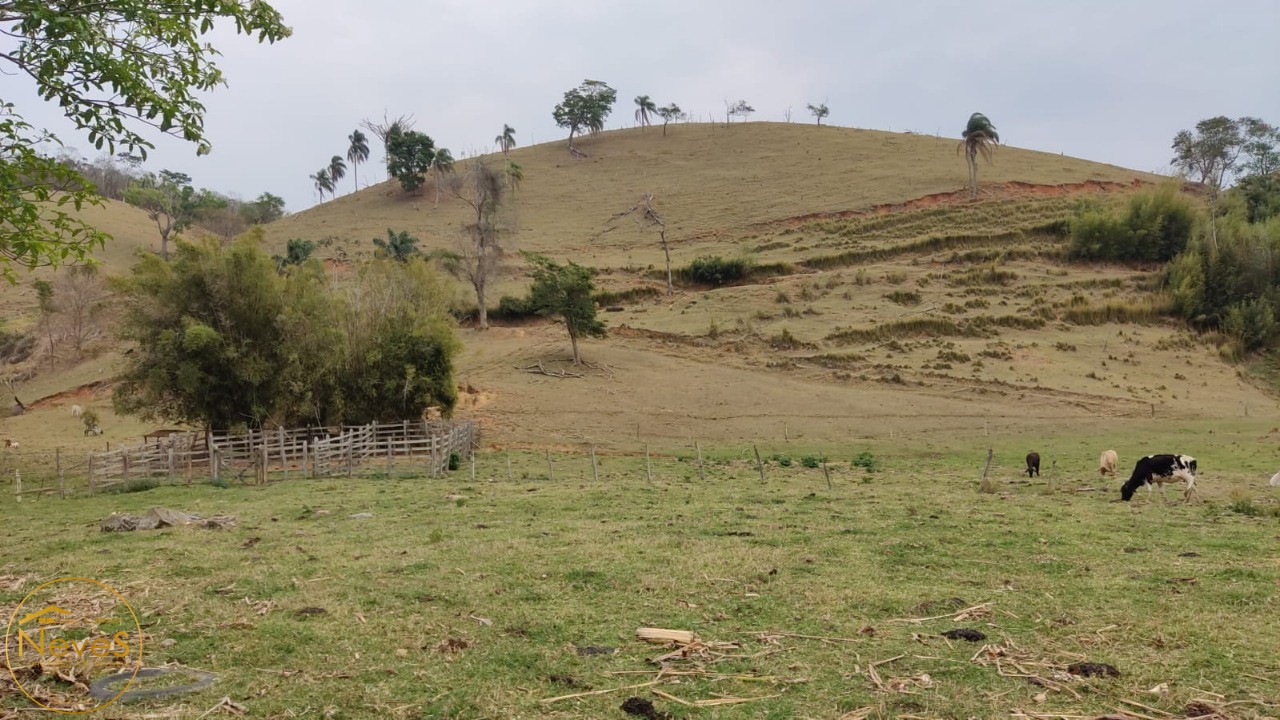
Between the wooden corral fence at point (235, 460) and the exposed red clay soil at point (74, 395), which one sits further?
the exposed red clay soil at point (74, 395)


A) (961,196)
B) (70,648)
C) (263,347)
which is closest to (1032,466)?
(70,648)

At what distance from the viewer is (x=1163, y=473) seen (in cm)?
1561

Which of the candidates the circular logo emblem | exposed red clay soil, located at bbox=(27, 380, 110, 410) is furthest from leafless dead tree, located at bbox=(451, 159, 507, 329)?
the circular logo emblem

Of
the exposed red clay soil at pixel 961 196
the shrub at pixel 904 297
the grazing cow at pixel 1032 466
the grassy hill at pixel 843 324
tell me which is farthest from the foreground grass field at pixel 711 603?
the exposed red clay soil at pixel 961 196

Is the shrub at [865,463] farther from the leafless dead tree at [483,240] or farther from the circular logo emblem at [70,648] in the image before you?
the leafless dead tree at [483,240]

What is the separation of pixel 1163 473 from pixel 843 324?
102 ft

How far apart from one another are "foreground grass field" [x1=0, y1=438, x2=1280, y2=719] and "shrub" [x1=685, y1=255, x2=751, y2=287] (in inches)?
1662

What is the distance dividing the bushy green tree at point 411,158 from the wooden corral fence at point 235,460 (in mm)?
66109

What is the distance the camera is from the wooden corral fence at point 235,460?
21.4 meters

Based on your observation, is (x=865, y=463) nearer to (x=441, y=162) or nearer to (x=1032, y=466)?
(x=1032, y=466)

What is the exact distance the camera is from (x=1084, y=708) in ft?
17.0

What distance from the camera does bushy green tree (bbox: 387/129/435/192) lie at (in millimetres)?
88688

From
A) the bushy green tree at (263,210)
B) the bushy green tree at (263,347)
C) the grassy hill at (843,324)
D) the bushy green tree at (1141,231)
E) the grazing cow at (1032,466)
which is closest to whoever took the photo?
the grazing cow at (1032,466)

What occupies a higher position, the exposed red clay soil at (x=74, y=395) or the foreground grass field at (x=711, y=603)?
the foreground grass field at (x=711, y=603)
